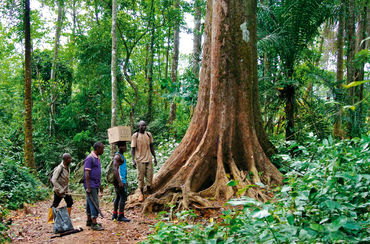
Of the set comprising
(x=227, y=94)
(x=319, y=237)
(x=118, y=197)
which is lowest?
(x=118, y=197)

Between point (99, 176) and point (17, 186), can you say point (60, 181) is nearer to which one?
point (99, 176)

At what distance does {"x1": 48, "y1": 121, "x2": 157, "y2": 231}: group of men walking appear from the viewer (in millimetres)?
5855

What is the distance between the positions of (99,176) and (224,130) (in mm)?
3000

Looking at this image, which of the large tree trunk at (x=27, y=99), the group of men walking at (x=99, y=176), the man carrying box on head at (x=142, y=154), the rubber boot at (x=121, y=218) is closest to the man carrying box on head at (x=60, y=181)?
the group of men walking at (x=99, y=176)

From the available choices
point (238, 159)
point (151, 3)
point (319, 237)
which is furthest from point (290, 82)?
point (151, 3)

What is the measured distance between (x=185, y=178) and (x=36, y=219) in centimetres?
415

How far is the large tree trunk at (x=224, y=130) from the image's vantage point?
22.4 feet

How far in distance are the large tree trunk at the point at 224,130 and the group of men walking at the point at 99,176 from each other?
1.70 ft

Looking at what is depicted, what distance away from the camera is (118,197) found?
6430 mm

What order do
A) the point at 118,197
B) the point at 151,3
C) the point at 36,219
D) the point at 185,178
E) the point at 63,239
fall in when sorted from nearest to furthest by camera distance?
the point at 63,239, the point at 118,197, the point at 185,178, the point at 36,219, the point at 151,3

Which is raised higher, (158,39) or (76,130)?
(158,39)

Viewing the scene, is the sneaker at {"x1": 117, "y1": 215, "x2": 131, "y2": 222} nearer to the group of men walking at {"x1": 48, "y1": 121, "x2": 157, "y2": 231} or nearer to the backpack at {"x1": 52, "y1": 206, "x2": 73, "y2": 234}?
the group of men walking at {"x1": 48, "y1": 121, "x2": 157, "y2": 231}

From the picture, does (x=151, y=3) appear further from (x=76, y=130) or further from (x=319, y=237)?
(x=319, y=237)

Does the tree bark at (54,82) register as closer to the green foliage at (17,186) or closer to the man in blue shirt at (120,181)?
the green foliage at (17,186)
